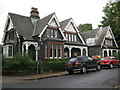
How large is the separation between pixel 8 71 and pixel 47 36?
9992mm

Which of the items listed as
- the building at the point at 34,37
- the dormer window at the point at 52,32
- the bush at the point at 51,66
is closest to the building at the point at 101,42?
the building at the point at 34,37

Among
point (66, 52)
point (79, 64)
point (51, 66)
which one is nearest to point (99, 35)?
point (66, 52)

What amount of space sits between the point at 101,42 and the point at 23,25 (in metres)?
18.3

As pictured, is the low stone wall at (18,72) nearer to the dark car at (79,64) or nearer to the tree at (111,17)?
the dark car at (79,64)

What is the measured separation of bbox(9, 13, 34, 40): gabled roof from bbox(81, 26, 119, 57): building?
53.2 ft

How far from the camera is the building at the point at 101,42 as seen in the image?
32312 mm

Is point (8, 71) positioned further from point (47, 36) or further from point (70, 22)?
point (70, 22)

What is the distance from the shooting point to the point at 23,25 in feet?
78.5

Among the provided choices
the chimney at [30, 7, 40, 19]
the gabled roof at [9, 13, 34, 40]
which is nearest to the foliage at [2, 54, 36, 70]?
the gabled roof at [9, 13, 34, 40]

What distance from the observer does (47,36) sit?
22.8 meters

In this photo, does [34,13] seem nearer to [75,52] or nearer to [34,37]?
[34,37]

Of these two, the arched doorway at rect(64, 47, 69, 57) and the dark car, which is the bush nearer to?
the dark car

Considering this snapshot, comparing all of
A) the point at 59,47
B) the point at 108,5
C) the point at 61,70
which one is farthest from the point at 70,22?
the point at 108,5

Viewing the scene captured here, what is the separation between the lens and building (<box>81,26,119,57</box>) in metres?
32.3
